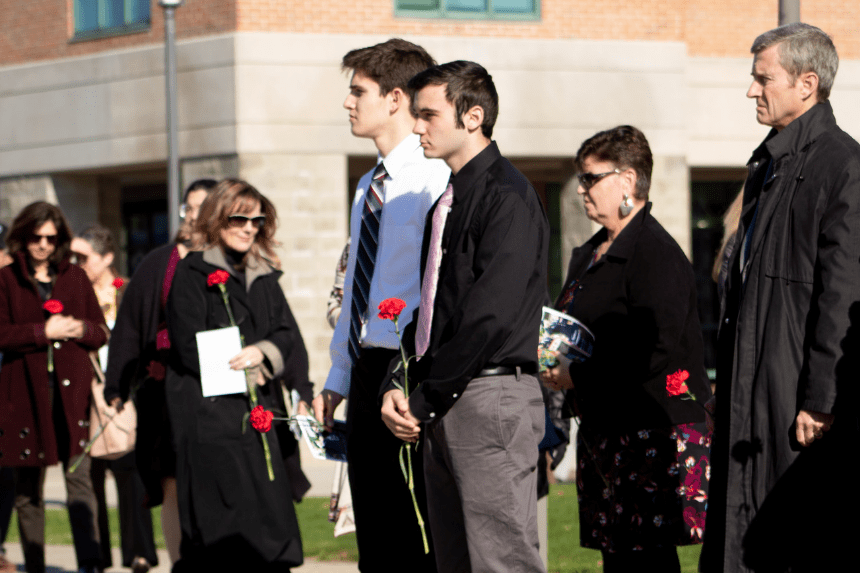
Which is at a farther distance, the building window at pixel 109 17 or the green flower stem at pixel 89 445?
the building window at pixel 109 17

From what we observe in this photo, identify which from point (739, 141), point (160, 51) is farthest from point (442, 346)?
point (739, 141)

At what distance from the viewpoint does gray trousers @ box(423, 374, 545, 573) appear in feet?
13.5

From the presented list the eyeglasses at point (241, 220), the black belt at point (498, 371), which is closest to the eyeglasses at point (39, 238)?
the eyeglasses at point (241, 220)

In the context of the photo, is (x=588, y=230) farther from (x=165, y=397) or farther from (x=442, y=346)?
(x=442, y=346)

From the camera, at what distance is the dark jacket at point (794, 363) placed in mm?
3947

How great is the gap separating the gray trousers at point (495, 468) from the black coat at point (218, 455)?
237 centimetres

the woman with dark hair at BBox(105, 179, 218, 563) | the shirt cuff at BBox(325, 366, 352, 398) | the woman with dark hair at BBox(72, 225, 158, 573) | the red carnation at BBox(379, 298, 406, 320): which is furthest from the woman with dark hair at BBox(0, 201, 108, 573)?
the red carnation at BBox(379, 298, 406, 320)

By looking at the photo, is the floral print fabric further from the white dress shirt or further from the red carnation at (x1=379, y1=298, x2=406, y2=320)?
the red carnation at (x1=379, y1=298, x2=406, y2=320)

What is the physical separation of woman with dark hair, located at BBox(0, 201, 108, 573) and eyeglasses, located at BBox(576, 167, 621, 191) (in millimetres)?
3709

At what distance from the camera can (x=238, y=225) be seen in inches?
261

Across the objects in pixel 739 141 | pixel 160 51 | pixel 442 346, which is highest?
pixel 160 51

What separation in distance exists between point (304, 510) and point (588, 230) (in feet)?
24.9

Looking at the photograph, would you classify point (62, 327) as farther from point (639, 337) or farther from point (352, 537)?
point (639, 337)

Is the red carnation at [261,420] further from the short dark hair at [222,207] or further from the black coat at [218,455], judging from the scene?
the short dark hair at [222,207]
